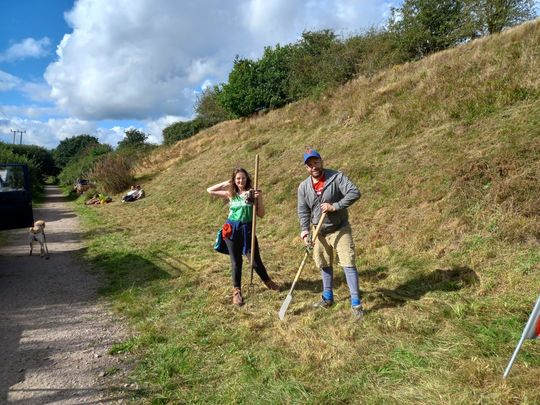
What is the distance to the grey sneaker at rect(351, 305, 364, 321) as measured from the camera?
4.28 metres

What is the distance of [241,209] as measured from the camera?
525 cm

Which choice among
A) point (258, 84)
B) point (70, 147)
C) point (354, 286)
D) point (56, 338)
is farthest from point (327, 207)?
point (70, 147)

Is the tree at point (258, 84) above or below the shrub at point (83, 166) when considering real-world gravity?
above

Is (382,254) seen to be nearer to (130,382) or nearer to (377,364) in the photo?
(377,364)

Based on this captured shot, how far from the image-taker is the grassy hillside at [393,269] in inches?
127

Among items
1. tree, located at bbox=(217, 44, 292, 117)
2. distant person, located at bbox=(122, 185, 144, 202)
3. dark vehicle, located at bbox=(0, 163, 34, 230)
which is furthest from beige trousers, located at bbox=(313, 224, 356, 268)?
tree, located at bbox=(217, 44, 292, 117)

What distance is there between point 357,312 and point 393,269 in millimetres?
1557

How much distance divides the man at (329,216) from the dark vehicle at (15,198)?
17.3 feet

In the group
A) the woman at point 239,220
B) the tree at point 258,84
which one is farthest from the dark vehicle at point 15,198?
the tree at point 258,84

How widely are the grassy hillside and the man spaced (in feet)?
1.33

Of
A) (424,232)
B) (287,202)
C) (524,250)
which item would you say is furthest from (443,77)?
(524,250)

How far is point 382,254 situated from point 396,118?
5992 millimetres

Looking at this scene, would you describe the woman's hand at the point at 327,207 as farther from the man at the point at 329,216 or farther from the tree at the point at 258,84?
the tree at the point at 258,84

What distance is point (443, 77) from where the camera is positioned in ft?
37.5
